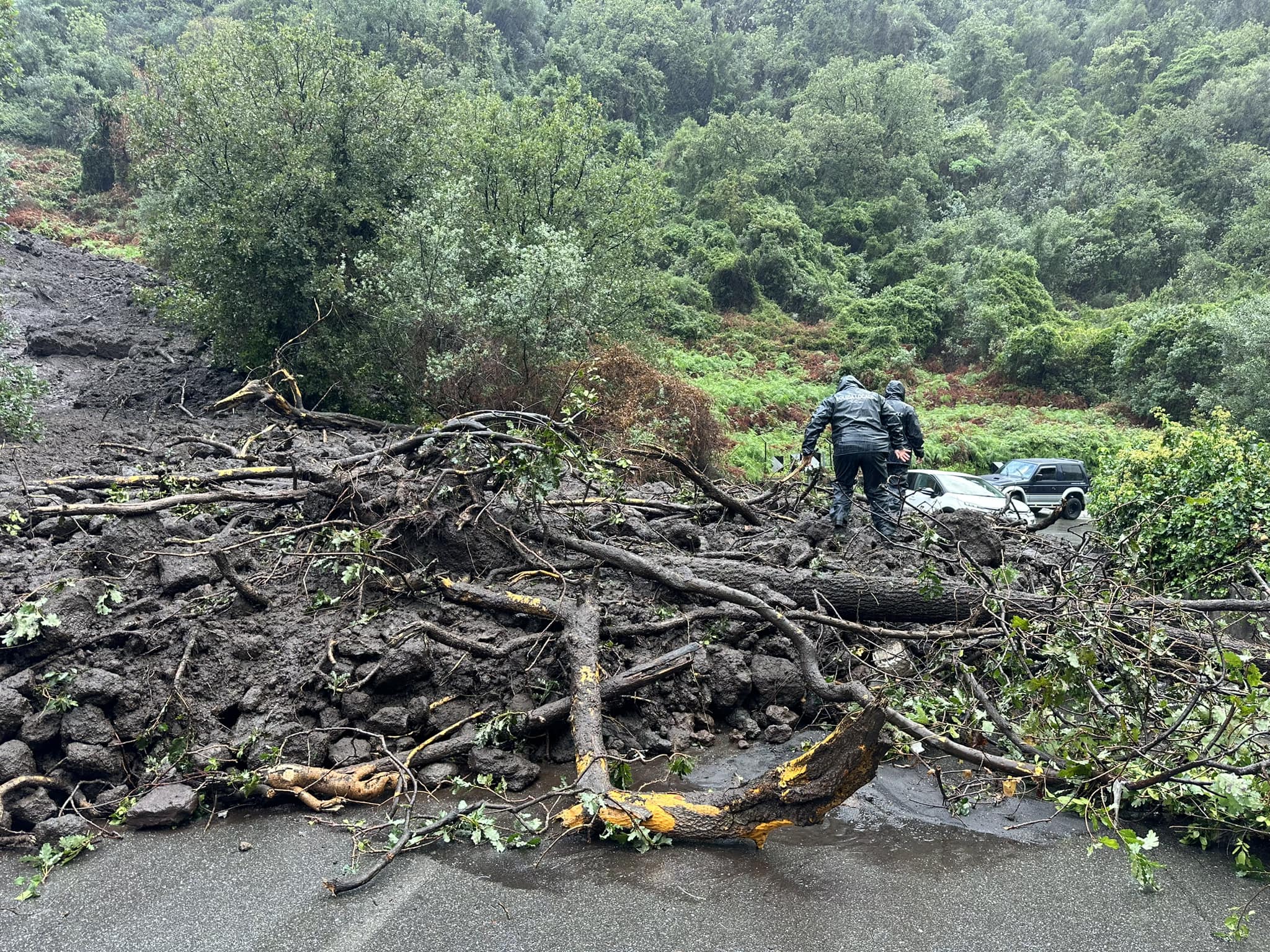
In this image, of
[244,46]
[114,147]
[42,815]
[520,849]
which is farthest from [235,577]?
[114,147]

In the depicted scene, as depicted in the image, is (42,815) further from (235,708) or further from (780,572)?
(780,572)

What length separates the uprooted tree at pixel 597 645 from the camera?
3.33 metres

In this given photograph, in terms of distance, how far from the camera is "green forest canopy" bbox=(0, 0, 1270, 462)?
507 inches

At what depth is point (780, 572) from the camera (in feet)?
17.8

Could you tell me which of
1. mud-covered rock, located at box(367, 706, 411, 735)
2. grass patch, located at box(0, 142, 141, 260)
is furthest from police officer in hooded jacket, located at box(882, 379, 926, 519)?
grass patch, located at box(0, 142, 141, 260)

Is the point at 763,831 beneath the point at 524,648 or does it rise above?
above

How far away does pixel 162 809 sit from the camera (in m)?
3.56

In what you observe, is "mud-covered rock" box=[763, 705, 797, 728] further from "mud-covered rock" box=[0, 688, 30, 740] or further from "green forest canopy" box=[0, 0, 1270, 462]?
"green forest canopy" box=[0, 0, 1270, 462]

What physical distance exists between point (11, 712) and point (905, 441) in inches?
279

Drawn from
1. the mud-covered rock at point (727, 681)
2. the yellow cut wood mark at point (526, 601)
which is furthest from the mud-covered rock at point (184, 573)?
the mud-covered rock at point (727, 681)

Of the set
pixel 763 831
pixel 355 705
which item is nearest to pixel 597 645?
pixel 355 705

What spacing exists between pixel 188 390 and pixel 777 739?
13130mm

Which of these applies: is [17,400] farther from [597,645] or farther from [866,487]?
[866,487]

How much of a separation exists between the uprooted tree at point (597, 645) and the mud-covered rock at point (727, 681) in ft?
0.07
